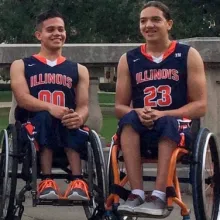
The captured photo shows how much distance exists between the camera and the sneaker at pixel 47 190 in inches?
206

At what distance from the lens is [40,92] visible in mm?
5664

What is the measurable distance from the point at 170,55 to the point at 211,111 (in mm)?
1635

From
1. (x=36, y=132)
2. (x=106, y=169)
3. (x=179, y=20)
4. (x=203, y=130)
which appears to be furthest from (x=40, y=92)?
(x=179, y=20)

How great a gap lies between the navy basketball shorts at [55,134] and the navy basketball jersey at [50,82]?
210mm

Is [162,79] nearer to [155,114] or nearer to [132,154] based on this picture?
[155,114]

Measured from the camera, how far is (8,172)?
5223 millimetres

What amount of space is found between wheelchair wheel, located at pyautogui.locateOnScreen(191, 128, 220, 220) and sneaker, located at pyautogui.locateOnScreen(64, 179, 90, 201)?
0.75m

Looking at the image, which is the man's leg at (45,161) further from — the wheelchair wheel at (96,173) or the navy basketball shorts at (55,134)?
the wheelchair wheel at (96,173)

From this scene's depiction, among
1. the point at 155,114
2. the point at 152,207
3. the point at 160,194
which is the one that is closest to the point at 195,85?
the point at 155,114

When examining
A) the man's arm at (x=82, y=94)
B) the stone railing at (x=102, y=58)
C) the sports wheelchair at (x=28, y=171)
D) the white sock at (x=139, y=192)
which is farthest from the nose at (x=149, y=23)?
the stone railing at (x=102, y=58)

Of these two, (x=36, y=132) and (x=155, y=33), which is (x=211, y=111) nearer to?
(x=155, y=33)

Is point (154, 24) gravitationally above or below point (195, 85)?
above

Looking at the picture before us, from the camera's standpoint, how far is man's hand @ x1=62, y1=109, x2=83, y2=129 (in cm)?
543

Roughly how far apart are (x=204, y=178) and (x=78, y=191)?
2.75 ft
